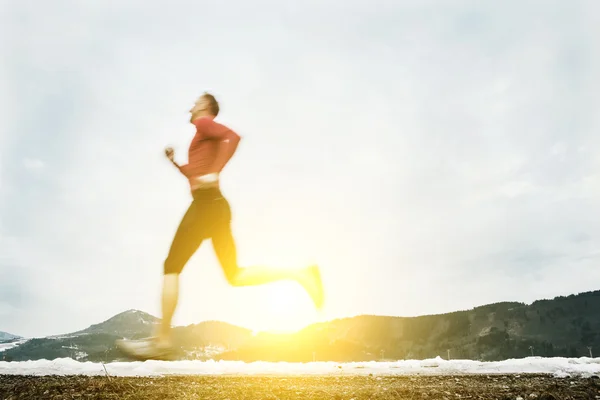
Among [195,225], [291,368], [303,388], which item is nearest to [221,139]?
[195,225]

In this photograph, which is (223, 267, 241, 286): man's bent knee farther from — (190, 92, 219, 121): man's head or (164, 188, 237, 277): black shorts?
(190, 92, 219, 121): man's head

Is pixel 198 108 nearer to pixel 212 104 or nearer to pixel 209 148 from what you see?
pixel 212 104

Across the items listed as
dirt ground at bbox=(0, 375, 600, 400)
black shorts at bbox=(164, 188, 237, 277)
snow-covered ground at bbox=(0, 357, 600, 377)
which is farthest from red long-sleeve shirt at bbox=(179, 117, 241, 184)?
snow-covered ground at bbox=(0, 357, 600, 377)

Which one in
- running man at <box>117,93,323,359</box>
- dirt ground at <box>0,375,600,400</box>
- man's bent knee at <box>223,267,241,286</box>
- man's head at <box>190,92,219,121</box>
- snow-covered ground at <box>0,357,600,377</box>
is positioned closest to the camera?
running man at <box>117,93,323,359</box>

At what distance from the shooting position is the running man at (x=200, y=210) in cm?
434

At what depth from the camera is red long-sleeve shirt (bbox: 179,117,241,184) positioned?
4402 mm

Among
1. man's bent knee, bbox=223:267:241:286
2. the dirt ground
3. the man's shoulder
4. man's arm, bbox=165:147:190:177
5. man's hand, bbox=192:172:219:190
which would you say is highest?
the man's shoulder

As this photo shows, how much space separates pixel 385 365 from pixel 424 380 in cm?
738

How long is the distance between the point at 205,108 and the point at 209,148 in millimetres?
456

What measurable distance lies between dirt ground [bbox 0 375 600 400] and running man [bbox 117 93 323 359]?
5902 millimetres

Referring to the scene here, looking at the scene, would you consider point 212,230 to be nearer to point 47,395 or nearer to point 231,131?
point 231,131

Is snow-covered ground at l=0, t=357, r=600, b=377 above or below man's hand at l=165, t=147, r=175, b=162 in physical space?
below

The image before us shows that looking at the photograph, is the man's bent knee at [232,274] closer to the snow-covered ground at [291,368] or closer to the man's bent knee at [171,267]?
the man's bent knee at [171,267]

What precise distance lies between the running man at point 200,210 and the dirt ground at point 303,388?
5.90m
